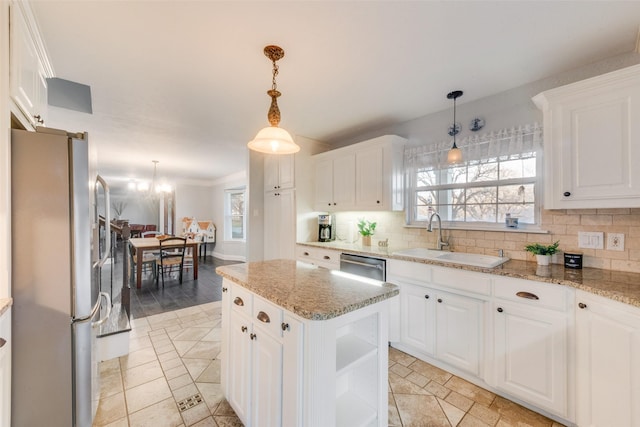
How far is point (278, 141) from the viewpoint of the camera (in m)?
1.58

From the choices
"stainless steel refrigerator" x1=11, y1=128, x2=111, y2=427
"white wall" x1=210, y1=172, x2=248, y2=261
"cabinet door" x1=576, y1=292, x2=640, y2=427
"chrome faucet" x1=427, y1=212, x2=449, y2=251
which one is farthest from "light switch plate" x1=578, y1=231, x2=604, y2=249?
"white wall" x1=210, y1=172, x2=248, y2=261

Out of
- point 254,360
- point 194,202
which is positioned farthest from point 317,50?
point 194,202

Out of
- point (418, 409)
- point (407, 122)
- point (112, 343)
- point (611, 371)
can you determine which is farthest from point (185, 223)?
point (611, 371)

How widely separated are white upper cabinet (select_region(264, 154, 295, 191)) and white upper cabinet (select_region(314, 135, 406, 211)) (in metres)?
0.36

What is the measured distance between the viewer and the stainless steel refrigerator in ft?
3.86

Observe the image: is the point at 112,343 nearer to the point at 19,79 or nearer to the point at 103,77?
the point at 19,79

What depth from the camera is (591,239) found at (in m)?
1.84

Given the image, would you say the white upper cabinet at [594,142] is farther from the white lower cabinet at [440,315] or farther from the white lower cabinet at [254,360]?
the white lower cabinet at [254,360]

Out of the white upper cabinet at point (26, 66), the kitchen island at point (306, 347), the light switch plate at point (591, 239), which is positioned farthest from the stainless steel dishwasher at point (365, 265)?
the white upper cabinet at point (26, 66)

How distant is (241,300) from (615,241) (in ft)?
7.88

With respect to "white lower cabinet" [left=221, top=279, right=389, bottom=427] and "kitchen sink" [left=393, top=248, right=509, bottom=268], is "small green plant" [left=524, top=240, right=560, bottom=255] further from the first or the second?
"white lower cabinet" [left=221, top=279, right=389, bottom=427]

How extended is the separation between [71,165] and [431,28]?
2003 millimetres

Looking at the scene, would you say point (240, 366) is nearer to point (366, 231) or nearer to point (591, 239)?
point (366, 231)

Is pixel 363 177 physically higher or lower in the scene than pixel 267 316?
higher
